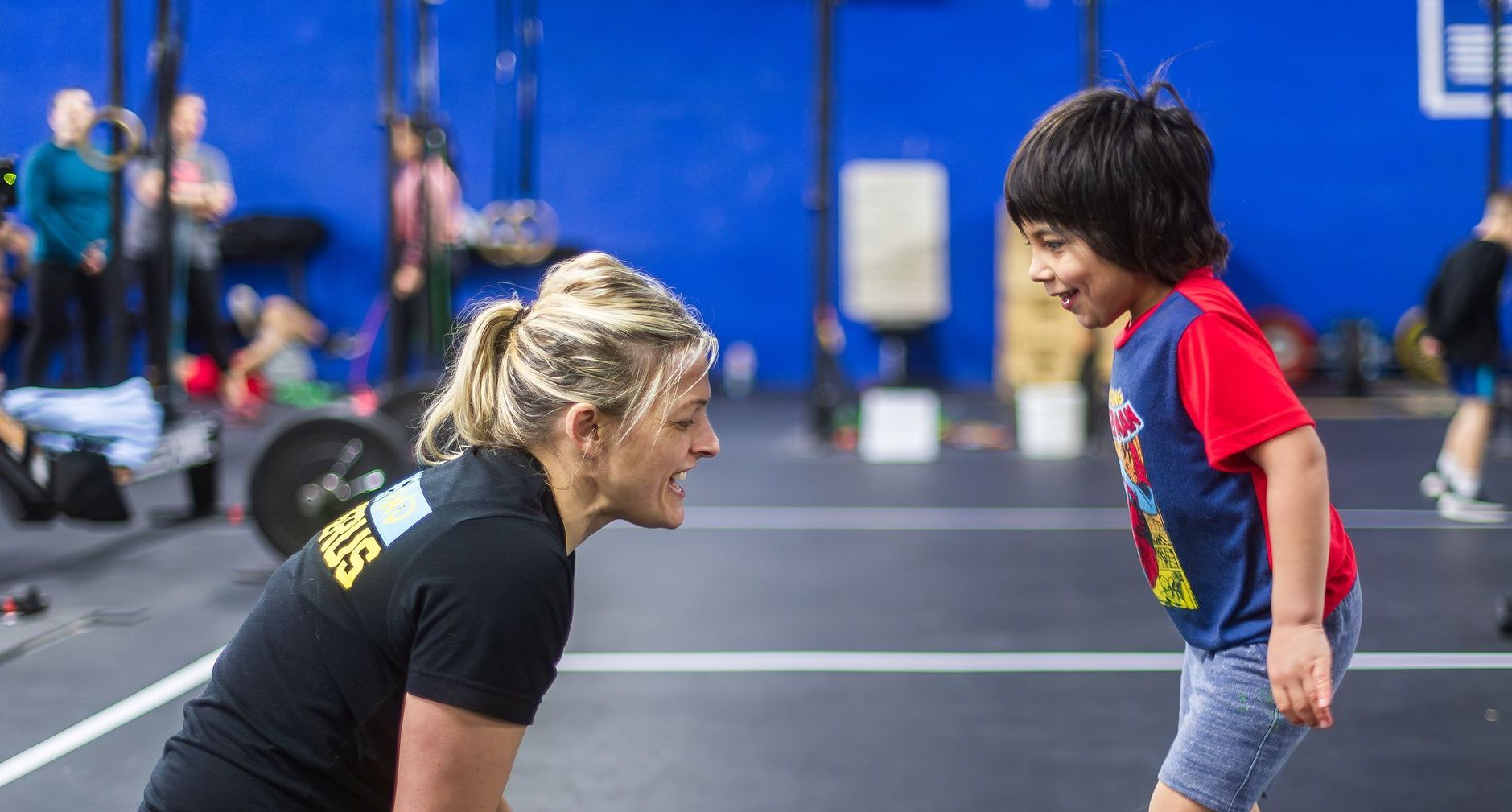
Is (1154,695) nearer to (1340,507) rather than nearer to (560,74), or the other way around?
(1340,507)

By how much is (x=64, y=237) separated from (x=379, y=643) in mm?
4441

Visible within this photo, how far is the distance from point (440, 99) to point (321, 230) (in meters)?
1.18

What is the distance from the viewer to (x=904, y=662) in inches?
114

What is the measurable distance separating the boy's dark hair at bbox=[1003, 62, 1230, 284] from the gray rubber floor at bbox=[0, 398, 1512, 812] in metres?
1.04

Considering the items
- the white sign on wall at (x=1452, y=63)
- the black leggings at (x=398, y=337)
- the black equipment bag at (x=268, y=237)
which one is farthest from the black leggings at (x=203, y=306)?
the white sign on wall at (x=1452, y=63)

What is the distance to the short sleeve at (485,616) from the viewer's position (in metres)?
1.01

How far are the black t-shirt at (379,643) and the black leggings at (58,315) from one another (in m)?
4.21

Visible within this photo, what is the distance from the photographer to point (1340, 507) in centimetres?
479

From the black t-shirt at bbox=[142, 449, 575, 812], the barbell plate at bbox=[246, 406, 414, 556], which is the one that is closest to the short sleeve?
the black t-shirt at bbox=[142, 449, 575, 812]

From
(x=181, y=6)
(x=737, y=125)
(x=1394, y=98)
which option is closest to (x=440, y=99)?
(x=737, y=125)

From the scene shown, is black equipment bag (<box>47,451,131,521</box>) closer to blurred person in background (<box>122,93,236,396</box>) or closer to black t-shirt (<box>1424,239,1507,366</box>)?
blurred person in background (<box>122,93,236,396</box>)

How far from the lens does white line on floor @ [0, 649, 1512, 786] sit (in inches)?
111

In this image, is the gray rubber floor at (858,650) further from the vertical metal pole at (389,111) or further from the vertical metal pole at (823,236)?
the vertical metal pole at (823,236)

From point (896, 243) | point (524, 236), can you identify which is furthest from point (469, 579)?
point (896, 243)
